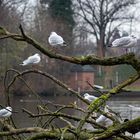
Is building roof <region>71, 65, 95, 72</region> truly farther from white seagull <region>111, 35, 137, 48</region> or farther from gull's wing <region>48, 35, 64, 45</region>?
white seagull <region>111, 35, 137, 48</region>

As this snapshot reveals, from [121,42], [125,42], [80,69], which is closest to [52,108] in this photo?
[125,42]

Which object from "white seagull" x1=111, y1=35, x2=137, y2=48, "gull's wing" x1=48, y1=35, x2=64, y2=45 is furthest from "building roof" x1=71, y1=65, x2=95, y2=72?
"white seagull" x1=111, y1=35, x2=137, y2=48

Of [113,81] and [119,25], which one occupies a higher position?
[119,25]

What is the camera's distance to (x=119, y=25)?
132 feet

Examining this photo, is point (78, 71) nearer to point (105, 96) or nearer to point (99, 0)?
point (99, 0)

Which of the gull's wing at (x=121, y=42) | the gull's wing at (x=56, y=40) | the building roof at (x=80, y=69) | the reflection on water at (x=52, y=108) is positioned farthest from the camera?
the building roof at (x=80, y=69)

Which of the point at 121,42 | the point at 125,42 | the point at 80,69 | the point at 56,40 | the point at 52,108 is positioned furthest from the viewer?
the point at 80,69

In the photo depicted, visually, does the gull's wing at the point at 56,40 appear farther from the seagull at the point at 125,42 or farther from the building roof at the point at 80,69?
the building roof at the point at 80,69

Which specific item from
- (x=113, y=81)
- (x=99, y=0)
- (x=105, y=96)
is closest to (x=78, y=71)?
(x=113, y=81)

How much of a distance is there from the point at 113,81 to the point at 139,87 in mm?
2572

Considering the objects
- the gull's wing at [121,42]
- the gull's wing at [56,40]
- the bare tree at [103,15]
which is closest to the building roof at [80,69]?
the bare tree at [103,15]

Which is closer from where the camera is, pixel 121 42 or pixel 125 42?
pixel 121 42

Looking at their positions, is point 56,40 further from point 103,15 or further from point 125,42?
point 103,15

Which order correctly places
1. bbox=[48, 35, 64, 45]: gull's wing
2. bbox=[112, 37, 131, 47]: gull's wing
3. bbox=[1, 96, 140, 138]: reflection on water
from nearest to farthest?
bbox=[112, 37, 131, 47]: gull's wing
bbox=[48, 35, 64, 45]: gull's wing
bbox=[1, 96, 140, 138]: reflection on water
